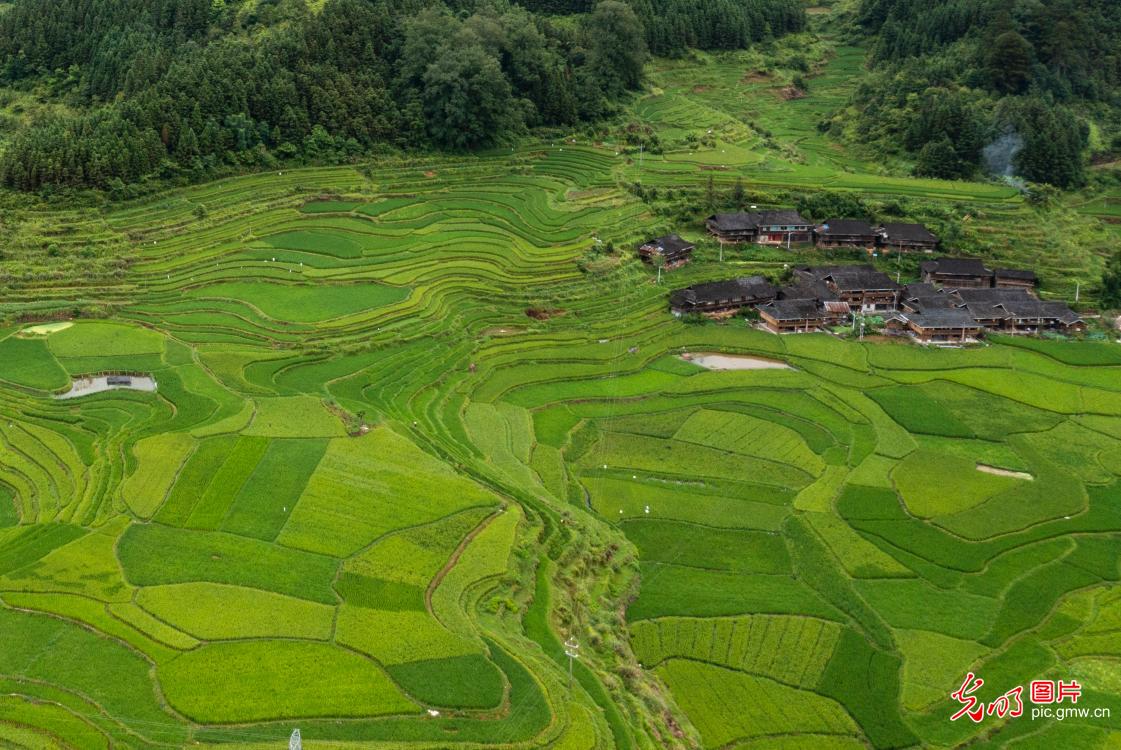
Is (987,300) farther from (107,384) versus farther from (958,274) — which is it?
(107,384)

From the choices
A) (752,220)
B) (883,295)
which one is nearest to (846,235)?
(752,220)

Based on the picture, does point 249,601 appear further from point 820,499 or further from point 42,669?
point 820,499

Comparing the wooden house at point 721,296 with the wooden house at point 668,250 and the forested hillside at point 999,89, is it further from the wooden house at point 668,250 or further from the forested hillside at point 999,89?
the forested hillside at point 999,89

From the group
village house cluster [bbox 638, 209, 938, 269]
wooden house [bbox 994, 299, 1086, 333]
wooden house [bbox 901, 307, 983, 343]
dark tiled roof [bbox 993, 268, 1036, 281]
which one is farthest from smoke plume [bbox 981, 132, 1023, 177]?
wooden house [bbox 901, 307, 983, 343]

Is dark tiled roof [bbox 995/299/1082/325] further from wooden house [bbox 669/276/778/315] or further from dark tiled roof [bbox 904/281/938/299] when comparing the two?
wooden house [bbox 669/276/778/315]

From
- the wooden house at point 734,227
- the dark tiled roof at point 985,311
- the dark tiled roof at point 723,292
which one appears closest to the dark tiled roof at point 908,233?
the wooden house at point 734,227
